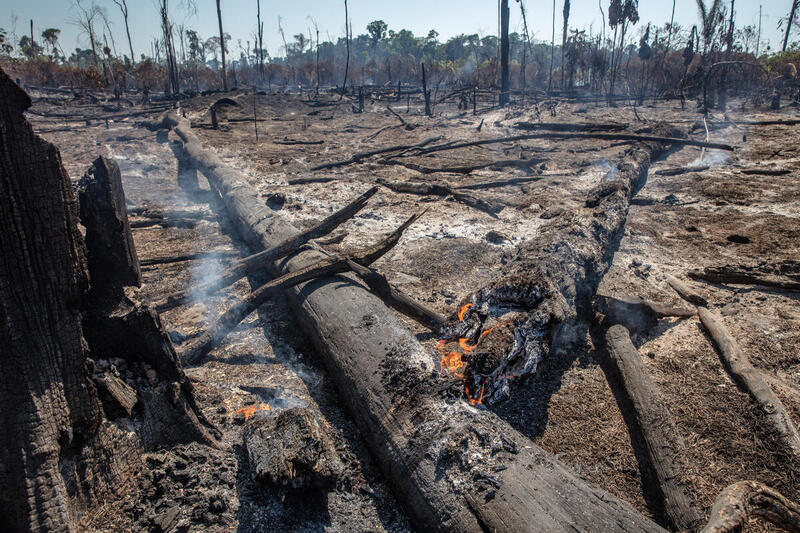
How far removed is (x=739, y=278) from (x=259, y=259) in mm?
5272

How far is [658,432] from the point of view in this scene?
2611 millimetres

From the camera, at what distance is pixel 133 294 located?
224 centimetres

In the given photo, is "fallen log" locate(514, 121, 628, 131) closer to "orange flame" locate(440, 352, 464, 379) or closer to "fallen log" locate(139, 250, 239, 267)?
"fallen log" locate(139, 250, 239, 267)

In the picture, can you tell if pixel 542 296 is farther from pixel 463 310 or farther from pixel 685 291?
pixel 685 291

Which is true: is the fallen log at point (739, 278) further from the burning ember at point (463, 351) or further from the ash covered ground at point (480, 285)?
the burning ember at point (463, 351)

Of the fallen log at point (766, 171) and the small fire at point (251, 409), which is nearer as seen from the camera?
the small fire at point (251, 409)

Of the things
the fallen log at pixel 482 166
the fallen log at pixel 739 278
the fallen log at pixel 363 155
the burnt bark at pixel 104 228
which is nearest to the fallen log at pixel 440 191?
the fallen log at pixel 482 166

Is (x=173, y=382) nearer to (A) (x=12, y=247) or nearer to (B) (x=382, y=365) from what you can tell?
(A) (x=12, y=247)

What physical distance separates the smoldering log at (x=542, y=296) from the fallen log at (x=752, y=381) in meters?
1.06

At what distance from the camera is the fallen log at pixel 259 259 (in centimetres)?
424

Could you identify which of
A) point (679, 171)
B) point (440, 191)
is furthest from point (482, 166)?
point (679, 171)

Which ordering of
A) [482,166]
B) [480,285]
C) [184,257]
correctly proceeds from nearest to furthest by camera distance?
[480,285] < [184,257] < [482,166]

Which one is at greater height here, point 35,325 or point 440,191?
point 440,191

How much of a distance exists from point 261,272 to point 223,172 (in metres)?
4.22
